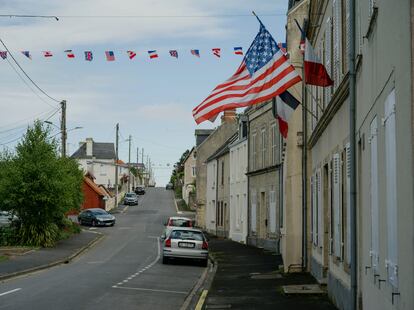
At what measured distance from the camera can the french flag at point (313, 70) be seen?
13516 millimetres

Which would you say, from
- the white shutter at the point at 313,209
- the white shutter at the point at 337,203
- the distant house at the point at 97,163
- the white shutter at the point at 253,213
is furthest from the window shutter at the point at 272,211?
the distant house at the point at 97,163

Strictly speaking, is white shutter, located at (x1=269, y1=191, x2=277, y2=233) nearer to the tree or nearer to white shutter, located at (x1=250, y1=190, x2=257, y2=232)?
Result: white shutter, located at (x1=250, y1=190, x2=257, y2=232)

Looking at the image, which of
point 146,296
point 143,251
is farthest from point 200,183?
point 146,296

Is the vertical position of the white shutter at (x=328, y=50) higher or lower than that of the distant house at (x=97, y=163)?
lower

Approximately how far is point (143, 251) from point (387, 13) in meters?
29.2

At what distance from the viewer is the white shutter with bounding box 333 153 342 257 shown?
1393cm

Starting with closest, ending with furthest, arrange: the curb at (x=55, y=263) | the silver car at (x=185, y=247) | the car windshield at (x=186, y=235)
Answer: the curb at (x=55, y=263) → the silver car at (x=185, y=247) → the car windshield at (x=186, y=235)

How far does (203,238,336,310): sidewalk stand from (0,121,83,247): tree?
886 cm

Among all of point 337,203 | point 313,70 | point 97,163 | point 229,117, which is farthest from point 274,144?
point 97,163

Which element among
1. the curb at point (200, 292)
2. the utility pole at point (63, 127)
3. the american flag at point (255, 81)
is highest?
the utility pole at point (63, 127)

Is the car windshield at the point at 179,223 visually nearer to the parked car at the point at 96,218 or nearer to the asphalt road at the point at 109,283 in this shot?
A: the asphalt road at the point at 109,283

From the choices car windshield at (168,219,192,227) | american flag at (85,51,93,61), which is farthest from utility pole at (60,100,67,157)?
american flag at (85,51,93,61)

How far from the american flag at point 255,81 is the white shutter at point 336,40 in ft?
3.99

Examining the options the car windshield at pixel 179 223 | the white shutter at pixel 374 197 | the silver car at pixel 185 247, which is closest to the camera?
the white shutter at pixel 374 197
